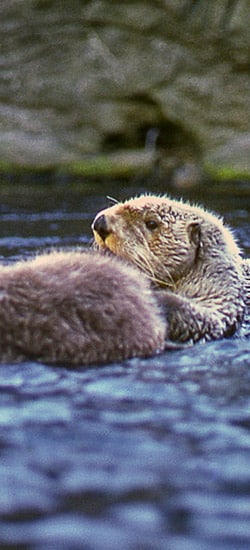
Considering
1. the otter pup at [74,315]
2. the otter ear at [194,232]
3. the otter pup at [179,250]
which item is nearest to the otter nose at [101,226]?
the otter pup at [179,250]

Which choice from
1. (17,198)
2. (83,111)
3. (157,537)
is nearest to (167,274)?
(157,537)

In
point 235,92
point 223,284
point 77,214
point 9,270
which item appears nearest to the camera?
point 9,270

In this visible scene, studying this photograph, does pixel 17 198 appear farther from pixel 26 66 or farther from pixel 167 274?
pixel 167 274

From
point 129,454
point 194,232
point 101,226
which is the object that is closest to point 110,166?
point 194,232

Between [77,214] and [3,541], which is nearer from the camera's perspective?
[3,541]

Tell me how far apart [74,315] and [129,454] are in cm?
82

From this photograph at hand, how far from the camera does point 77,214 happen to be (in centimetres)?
907

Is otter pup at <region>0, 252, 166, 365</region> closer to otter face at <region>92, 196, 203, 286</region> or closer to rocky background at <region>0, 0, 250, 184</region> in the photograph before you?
otter face at <region>92, 196, 203, 286</region>

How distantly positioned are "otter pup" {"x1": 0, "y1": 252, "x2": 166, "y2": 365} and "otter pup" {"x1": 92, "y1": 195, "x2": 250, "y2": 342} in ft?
2.59

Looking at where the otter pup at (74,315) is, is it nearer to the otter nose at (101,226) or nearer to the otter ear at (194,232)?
the otter nose at (101,226)

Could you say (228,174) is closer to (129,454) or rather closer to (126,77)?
(126,77)

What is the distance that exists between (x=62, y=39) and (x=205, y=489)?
1209cm

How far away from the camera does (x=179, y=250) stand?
428 cm

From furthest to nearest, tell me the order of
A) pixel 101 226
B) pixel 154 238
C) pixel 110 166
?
pixel 110 166 < pixel 154 238 < pixel 101 226
